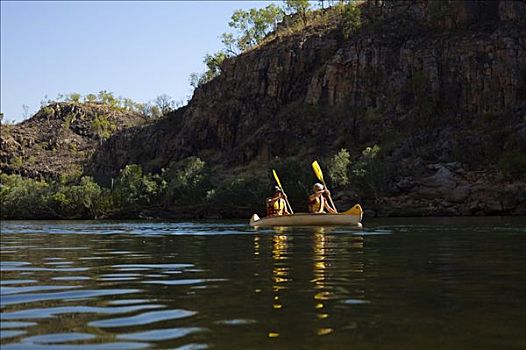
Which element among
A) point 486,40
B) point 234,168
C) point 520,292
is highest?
point 486,40

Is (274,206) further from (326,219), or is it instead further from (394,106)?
(394,106)

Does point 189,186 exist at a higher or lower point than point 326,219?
higher

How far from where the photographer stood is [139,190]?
79125 mm

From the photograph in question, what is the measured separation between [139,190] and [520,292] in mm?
73287

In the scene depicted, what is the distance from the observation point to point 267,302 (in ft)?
23.9

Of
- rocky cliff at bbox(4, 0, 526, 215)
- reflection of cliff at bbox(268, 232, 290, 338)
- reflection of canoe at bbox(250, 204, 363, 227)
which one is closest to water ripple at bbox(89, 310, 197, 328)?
reflection of cliff at bbox(268, 232, 290, 338)

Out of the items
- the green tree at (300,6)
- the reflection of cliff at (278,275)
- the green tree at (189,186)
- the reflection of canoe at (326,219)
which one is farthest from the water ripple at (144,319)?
the green tree at (300,6)

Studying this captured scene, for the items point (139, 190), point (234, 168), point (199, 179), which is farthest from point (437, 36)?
point (139, 190)

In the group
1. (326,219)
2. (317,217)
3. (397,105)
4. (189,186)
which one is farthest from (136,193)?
(326,219)

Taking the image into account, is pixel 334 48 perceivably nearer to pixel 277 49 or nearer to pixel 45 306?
pixel 277 49

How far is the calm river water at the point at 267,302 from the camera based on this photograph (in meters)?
5.41

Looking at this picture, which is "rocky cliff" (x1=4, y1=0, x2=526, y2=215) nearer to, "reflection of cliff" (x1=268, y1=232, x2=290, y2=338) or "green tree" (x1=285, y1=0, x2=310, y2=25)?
"green tree" (x1=285, y1=0, x2=310, y2=25)

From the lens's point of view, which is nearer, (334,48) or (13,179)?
(334,48)

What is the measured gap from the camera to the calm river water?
17.7ft
